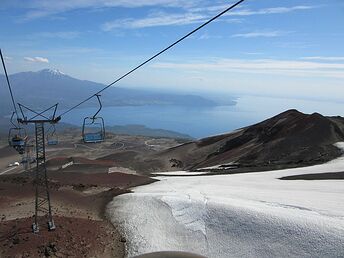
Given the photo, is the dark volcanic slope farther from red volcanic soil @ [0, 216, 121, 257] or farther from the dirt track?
red volcanic soil @ [0, 216, 121, 257]

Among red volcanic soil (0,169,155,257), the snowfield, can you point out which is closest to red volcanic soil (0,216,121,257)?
red volcanic soil (0,169,155,257)

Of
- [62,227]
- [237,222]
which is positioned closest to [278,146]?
[237,222]

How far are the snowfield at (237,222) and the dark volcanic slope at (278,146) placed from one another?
22.4 m

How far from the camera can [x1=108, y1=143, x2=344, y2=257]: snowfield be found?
1992 centimetres

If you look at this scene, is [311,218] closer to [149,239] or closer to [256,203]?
[256,203]

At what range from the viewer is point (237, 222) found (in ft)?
75.4

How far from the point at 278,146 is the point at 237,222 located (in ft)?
133

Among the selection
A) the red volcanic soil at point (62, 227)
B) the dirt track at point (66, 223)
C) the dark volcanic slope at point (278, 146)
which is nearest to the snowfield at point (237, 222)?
the red volcanic soil at point (62, 227)

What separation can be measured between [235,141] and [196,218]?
187ft

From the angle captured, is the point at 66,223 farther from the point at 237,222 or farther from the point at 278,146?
the point at 278,146

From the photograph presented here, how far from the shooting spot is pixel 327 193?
1176 inches

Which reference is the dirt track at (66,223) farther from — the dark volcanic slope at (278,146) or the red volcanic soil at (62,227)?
the dark volcanic slope at (278,146)

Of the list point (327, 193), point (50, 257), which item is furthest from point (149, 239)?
point (327, 193)

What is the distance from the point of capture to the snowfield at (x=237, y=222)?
19922mm
